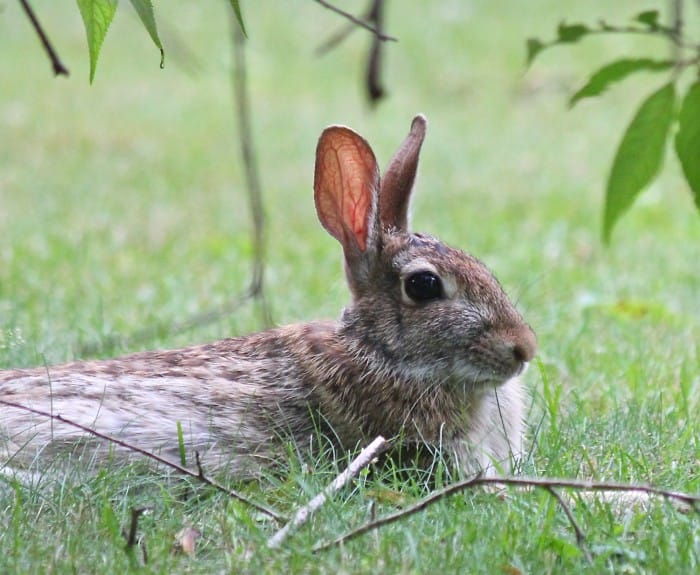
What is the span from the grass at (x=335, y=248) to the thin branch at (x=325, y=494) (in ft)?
0.11

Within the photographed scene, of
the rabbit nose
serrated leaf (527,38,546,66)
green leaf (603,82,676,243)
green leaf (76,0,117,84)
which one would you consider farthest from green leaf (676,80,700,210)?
green leaf (76,0,117,84)

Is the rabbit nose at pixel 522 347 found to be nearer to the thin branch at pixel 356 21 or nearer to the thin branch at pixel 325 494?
the thin branch at pixel 325 494

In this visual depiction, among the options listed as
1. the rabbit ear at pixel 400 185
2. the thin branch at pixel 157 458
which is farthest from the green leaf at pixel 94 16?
the rabbit ear at pixel 400 185

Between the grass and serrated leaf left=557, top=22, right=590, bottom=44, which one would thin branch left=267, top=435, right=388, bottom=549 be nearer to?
the grass

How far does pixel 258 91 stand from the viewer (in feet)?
50.7

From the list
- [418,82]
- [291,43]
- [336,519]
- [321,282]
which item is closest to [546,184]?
[321,282]

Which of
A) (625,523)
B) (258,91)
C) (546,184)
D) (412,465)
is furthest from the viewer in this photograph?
(258,91)

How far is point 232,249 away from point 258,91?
26.8 ft

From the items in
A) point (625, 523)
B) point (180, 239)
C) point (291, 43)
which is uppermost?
point (291, 43)

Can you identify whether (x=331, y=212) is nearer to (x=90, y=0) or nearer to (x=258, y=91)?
(x=90, y=0)

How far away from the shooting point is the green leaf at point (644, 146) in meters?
3.41

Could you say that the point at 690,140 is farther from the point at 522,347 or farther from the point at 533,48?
the point at 522,347

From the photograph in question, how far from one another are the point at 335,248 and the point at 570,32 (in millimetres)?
4168

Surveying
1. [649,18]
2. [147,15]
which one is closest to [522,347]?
[649,18]
